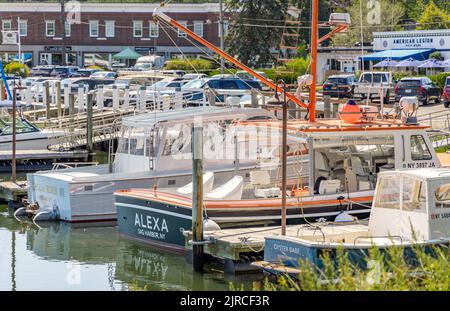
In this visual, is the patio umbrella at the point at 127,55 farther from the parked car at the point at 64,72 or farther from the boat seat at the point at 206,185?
the boat seat at the point at 206,185

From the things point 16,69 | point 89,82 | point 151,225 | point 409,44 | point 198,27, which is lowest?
point 151,225

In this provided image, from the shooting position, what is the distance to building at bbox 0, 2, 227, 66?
297 feet

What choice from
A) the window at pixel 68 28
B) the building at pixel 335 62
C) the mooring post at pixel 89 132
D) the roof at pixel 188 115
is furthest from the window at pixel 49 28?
the roof at pixel 188 115

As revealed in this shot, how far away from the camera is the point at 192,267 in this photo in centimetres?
2375

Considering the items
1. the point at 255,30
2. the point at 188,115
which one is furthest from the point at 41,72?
the point at 188,115

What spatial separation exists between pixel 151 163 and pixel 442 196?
10441 mm

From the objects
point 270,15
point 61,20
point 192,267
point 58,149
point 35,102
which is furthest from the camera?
point 61,20

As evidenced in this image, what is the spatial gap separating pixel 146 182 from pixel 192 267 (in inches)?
226

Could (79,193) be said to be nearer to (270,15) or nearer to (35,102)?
(35,102)

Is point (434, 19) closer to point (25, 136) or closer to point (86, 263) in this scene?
point (25, 136)

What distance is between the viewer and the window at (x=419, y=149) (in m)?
25.9

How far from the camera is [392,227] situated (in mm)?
21250

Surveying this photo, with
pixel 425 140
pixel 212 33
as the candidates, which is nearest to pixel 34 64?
pixel 212 33

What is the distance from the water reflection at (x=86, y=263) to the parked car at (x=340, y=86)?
98.3 feet
